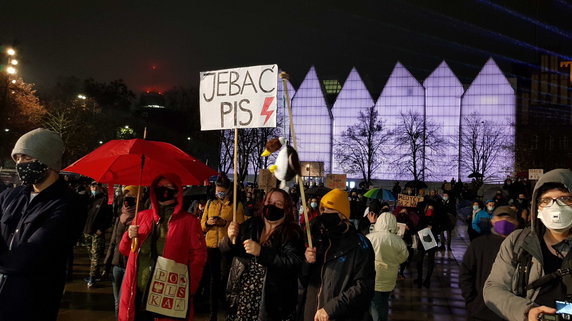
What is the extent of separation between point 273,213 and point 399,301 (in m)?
6.12

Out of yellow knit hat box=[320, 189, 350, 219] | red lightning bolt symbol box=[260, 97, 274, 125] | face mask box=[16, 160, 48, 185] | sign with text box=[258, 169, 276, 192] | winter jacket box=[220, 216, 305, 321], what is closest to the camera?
face mask box=[16, 160, 48, 185]

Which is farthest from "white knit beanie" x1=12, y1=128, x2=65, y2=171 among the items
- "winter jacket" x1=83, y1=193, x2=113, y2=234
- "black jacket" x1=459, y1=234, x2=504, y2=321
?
"winter jacket" x1=83, y1=193, x2=113, y2=234

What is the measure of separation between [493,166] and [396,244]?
195 ft

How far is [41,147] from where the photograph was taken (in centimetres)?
343

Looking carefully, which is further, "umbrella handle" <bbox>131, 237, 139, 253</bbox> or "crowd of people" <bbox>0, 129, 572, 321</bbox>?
"umbrella handle" <bbox>131, 237, 139, 253</bbox>

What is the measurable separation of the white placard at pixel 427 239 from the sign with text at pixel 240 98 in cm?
688

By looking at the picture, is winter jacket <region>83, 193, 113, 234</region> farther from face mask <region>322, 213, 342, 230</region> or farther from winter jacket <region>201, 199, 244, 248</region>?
face mask <region>322, 213, 342, 230</region>

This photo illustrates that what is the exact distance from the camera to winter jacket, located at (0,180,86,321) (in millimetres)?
3078

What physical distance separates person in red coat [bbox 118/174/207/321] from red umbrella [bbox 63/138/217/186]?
42.6 inches

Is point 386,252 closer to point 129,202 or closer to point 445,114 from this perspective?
point 129,202

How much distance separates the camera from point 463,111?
6316cm

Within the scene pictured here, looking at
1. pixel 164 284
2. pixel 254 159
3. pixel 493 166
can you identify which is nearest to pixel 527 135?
pixel 493 166

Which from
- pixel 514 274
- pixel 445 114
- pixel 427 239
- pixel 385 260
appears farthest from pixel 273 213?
pixel 445 114

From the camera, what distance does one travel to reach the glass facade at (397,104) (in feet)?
211
